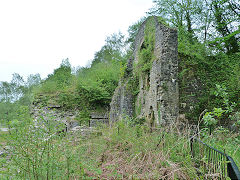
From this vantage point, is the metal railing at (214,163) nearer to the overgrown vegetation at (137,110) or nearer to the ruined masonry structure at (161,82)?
the overgrown vegetation at (137,110)

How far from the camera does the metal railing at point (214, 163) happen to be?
163 cm

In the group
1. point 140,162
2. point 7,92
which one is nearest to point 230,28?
point 140,162

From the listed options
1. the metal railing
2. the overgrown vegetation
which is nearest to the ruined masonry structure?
the overgrown vegetation

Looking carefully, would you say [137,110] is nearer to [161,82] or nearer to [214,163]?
[161,82]

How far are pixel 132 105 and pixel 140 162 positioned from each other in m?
7.85

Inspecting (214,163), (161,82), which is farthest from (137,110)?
(214,163)

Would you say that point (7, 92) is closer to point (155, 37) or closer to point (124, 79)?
point (124, 79)

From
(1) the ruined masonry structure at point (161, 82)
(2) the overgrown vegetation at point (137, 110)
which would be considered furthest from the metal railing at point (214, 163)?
(1) the ruined masonry structure at point (161, 82)

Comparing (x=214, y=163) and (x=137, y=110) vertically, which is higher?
(x=137, y=110)

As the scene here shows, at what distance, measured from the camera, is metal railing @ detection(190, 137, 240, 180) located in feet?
5.36

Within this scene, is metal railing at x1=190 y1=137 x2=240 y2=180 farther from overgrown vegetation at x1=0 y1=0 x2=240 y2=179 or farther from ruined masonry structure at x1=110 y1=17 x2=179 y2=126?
ruined masonry structure at x1=110 y1=17 x2=179 y2=126

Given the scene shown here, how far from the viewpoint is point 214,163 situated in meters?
2.51

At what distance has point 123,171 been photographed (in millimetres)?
3182

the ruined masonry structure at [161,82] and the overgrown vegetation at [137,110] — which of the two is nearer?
the overgrown vegetation at [137,110]
